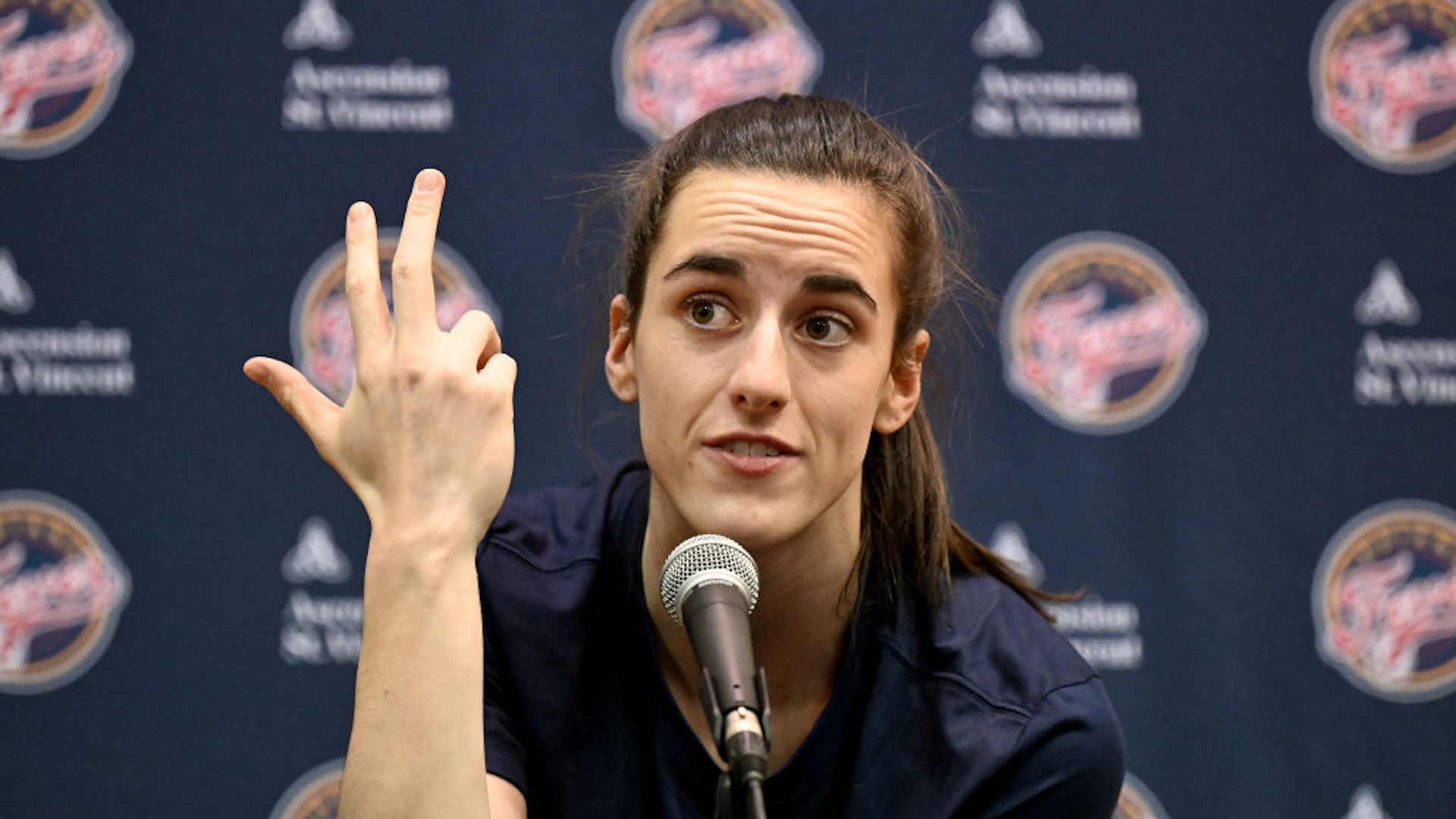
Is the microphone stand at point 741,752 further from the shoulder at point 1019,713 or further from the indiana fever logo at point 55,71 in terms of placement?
the indiana fever logo at point 55,71

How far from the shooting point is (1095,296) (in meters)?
2.26

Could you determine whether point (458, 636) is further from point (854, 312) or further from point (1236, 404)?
point (1236, 404)

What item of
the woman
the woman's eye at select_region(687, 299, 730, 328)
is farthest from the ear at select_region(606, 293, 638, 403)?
the woman's eye at select_region(687, 299, 730, 328)

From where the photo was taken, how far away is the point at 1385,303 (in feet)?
7.48

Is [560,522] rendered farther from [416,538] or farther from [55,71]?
[55,71]

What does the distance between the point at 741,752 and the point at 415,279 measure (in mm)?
492

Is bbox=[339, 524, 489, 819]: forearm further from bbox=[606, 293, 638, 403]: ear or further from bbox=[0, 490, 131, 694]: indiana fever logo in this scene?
bbox=[0, 490, 131, 694]: indiana fever logo

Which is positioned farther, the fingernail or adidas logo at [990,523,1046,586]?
adidas logo at [990,523,1046,586]

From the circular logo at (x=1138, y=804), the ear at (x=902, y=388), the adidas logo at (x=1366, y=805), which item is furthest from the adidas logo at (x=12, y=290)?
the adidas logo at (x=1366, y=805)

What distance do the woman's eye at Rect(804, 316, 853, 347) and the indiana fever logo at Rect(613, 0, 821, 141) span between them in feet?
3.12

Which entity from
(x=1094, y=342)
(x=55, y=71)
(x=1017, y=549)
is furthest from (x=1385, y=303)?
(x=55, y=71)

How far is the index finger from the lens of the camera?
110cm

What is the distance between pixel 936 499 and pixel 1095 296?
2.82 feet

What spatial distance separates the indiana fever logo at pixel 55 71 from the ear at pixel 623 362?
44.5 inches
